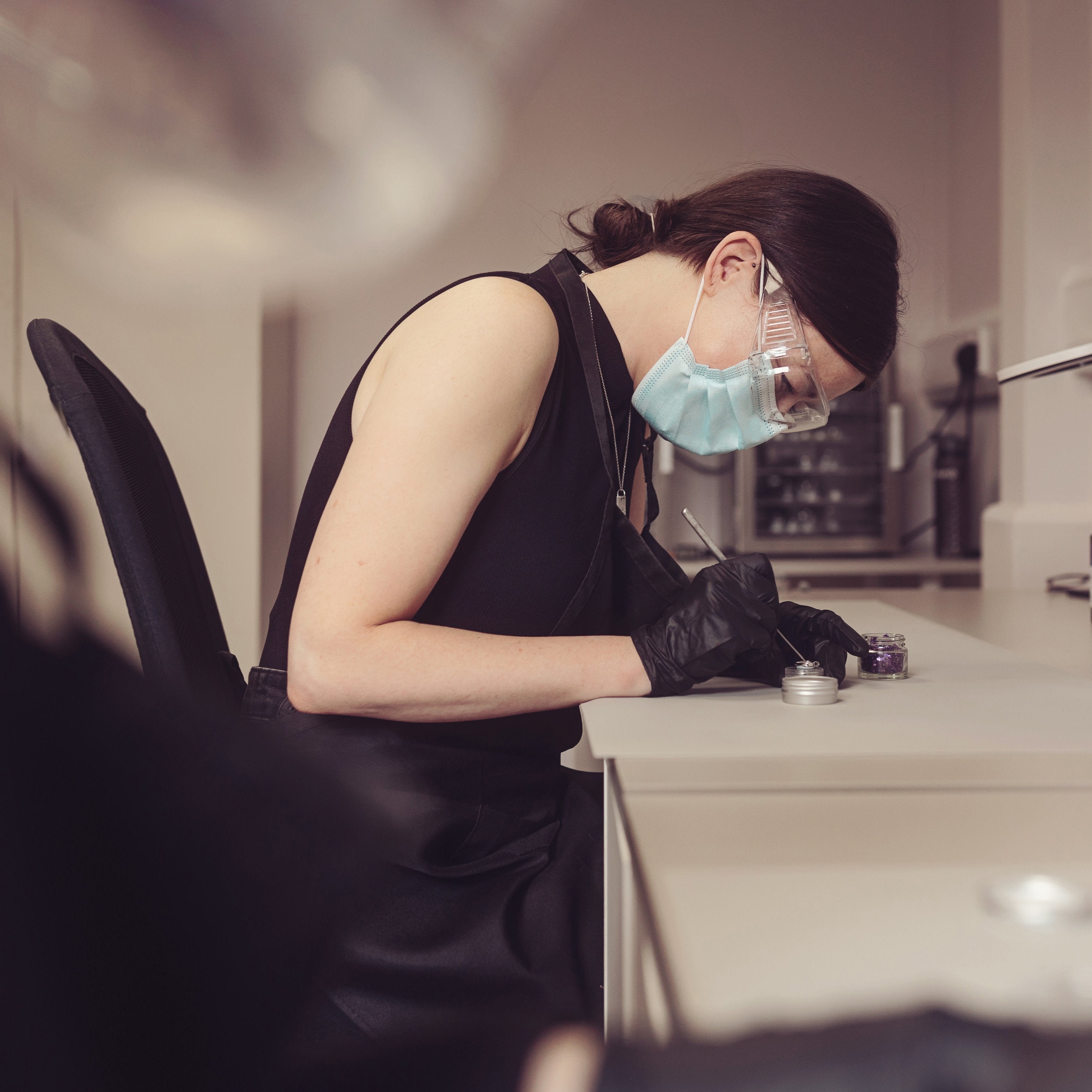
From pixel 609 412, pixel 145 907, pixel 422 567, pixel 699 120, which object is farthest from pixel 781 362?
pixel 699 120

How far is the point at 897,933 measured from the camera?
0.34 m

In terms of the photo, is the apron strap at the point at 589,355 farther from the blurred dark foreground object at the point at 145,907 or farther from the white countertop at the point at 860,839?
the blurred dark foreground object at the point at 145,907

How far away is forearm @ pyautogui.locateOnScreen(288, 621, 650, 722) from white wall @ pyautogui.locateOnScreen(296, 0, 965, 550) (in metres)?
2.68

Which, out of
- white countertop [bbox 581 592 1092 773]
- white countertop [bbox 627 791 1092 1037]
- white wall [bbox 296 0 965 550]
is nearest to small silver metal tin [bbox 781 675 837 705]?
white countertop [bbox 581 592 1092 773]

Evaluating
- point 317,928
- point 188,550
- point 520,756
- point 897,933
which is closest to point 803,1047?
point 897,933

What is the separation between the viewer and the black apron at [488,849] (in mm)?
653

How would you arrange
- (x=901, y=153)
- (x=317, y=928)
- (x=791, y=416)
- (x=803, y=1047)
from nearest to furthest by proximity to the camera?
1. (x=803, y=1047)
2. (x=317, y=928)
3. (x=791, y=416)
4. (x=901, y=153)

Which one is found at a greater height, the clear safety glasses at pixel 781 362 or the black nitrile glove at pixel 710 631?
the clear safety glasses at pixel 781 362

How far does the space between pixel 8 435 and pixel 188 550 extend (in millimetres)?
534

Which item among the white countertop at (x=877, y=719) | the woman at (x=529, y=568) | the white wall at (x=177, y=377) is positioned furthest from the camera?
the white wall at (x=177, y=377)

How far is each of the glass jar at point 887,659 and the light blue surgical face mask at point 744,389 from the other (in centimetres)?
26

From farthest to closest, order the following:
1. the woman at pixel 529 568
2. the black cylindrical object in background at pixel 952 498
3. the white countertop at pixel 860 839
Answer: the black cylindrical object in background at pixel 952 498 → the woman at pixel 529 568 → the white countertop at pixel 860 839

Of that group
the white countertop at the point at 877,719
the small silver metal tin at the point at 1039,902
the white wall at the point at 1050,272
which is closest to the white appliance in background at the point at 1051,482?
the white wall at the point at 1050,272

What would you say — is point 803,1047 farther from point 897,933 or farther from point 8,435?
point 8,435
